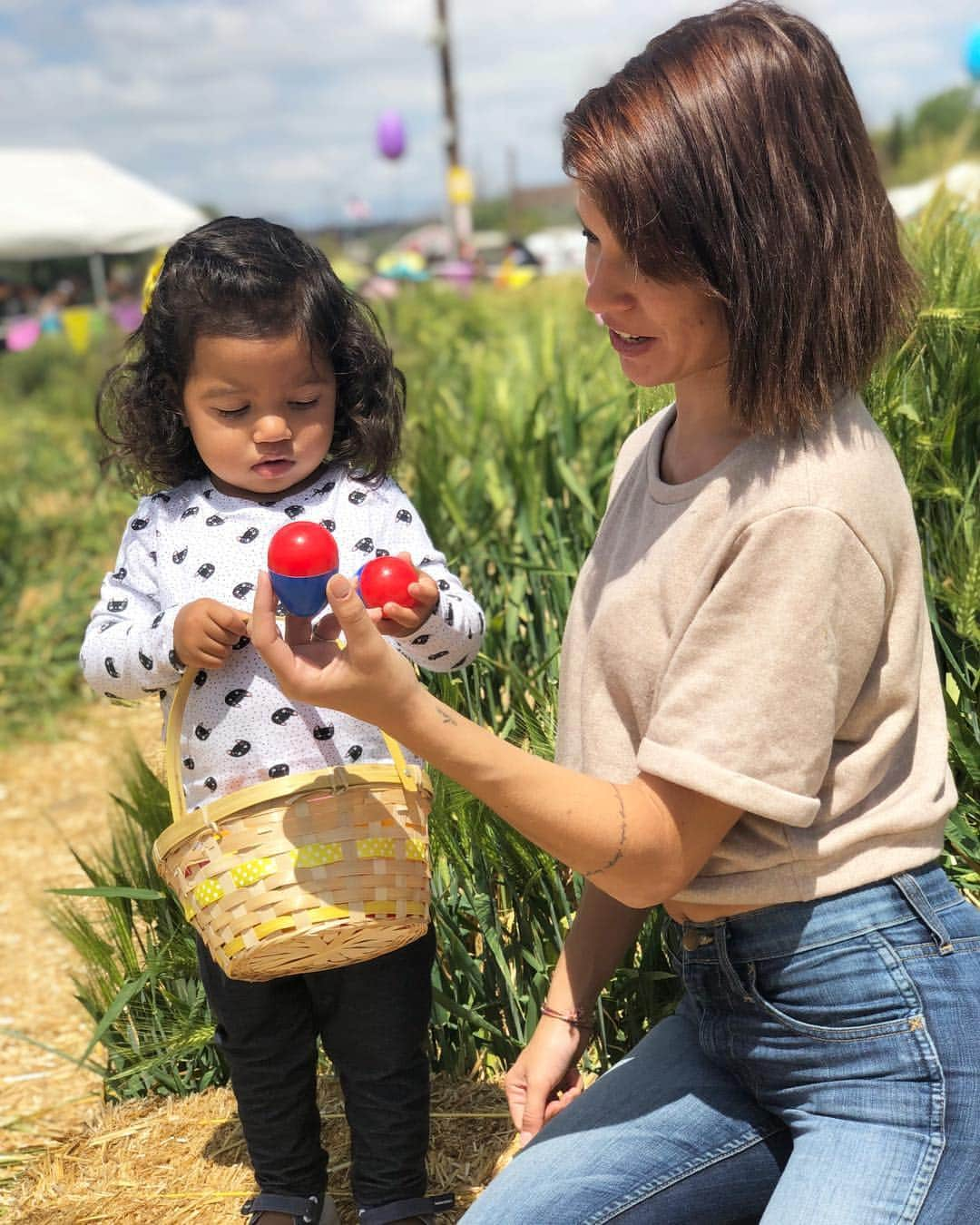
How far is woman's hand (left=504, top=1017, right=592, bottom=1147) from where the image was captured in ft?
4.95

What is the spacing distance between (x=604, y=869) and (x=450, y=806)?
30.2 inches

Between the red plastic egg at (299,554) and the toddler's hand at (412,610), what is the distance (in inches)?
5.3

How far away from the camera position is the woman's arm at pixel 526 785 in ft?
3.83

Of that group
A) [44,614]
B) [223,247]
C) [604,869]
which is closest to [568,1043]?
[604,869]

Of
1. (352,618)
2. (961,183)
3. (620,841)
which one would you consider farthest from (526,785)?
(961,183)

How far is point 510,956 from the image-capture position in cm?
208

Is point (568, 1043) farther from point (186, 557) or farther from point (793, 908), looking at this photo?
point (186, 557)

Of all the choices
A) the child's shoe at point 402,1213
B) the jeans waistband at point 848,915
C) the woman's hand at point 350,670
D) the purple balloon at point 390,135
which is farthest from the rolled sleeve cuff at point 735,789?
the purple balloon at point 390,135

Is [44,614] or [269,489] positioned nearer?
[269,489]

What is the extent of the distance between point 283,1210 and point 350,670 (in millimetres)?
1040

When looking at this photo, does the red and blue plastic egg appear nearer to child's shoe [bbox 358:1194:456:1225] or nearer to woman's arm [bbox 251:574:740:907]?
woman's arm [bbox 251:574:740:907]

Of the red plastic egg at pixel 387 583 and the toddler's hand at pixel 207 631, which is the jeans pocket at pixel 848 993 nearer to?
the red plastic egg at pixel 387 583

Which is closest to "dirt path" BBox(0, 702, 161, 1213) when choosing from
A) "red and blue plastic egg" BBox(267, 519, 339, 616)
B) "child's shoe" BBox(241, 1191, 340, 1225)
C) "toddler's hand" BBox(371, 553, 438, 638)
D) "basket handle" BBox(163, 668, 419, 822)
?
"child's shoe" BBox(241, 1191, 340, 1225)

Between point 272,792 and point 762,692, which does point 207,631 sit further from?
point 762,692
